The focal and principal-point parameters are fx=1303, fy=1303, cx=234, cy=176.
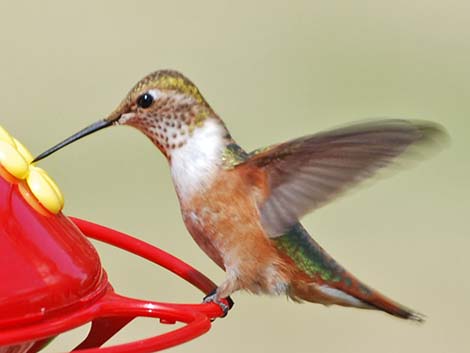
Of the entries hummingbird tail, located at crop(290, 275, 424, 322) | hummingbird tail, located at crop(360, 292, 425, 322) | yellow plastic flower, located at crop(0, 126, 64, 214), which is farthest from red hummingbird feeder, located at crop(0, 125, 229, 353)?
hummingbird tail, located at crop(360, 292, 425, 322)

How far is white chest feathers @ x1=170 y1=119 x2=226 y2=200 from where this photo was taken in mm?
4395

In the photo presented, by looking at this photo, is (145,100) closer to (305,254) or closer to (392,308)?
(305,254)

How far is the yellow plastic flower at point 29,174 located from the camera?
382 cm

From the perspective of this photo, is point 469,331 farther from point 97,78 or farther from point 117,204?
point 97,78

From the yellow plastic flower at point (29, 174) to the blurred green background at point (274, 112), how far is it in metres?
3.56

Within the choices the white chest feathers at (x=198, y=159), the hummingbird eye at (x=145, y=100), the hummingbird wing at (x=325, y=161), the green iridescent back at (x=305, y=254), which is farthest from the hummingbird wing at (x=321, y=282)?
the hummingbird eye at (x=145, y=100)

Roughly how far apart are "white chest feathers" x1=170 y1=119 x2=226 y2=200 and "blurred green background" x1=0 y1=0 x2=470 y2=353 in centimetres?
312

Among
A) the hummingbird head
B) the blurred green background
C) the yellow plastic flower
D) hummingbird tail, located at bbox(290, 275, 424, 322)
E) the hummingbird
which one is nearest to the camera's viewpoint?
the yellow plastic flower

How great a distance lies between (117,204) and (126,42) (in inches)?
162

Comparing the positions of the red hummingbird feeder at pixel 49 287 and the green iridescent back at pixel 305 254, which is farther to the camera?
the green iridescent back at pixel 305 254

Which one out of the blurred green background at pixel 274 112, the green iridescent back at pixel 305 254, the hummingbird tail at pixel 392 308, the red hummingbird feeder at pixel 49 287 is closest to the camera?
the red hummingbird feeder at pixel 49 287

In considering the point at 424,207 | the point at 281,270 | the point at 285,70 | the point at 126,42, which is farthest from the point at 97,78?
the point at 281,270

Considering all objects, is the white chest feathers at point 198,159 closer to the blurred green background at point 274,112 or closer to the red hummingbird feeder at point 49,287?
the red hummingbird feeder at point 49,287

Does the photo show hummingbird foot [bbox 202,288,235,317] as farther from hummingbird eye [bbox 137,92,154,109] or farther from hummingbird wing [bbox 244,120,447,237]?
hummingbird eye [bbox 137,92,154,109]
